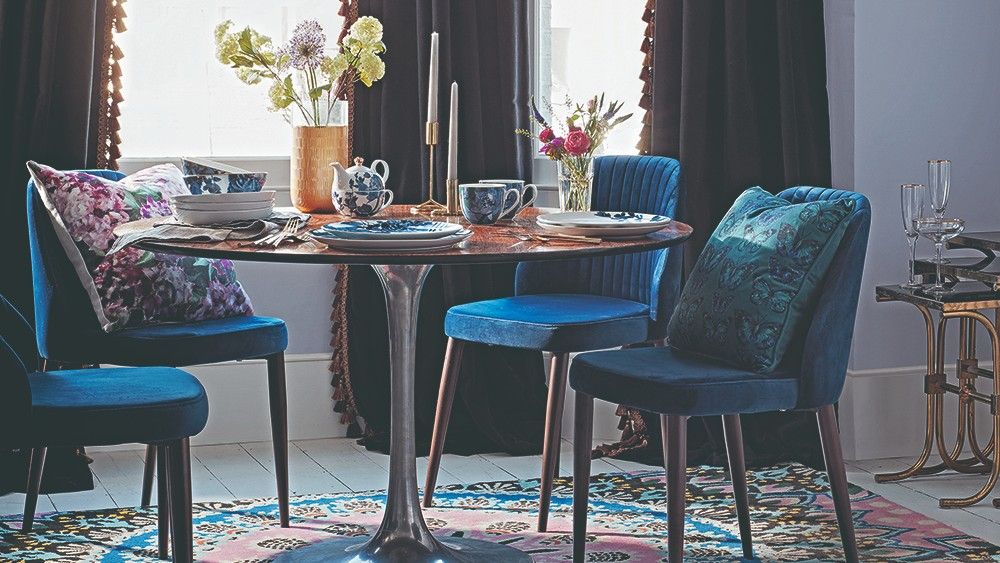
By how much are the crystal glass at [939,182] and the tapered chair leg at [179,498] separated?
82.6 inches

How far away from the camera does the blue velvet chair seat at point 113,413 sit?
2357 mm

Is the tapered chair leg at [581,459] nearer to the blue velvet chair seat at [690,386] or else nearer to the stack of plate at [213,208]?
the blue velvet chair seat at [690,386]

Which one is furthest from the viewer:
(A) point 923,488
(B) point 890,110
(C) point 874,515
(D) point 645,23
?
(D) point 645,23

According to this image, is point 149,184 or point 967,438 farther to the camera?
point 967,438

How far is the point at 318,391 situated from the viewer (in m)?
4.07

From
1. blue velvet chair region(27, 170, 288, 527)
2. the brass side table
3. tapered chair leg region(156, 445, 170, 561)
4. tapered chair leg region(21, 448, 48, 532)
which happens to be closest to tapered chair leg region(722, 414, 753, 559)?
the brass side table

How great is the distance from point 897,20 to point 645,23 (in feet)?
2.50

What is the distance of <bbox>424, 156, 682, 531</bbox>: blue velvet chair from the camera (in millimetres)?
3119

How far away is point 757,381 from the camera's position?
101 inches

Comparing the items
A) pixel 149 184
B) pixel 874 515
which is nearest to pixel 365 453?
pixel 149 184

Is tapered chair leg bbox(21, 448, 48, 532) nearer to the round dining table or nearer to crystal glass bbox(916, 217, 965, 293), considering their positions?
the round dining table

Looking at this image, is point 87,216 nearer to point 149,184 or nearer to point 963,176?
point 149,184

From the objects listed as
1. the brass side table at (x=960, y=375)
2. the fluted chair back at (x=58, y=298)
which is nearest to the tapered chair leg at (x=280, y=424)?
the fluted chair back at (x=58, y=298)

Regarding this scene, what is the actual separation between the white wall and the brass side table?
168 millimetres
